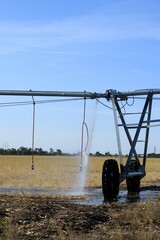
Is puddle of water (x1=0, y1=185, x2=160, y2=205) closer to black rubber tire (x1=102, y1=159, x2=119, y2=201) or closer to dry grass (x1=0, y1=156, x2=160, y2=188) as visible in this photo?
black rubber tire (x1=102, y1=159, x2=119, y2=201)

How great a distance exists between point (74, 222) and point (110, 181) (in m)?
6.23

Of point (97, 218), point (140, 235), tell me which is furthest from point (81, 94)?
point (140, 235)

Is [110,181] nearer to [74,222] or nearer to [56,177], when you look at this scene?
[74,222]

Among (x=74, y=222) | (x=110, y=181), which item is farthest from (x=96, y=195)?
(x=74, y=222)

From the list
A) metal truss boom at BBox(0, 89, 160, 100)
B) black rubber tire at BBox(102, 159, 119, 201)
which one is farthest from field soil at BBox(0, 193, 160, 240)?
metal truss boom at BBox(0, 89, 160, 100)

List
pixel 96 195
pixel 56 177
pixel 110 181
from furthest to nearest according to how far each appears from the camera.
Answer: pixel 56 177 → pixel 96 195 → pixel 110 181

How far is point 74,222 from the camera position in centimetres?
1028

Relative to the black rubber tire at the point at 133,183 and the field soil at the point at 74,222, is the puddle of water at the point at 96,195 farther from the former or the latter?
the field soil at the point at 74,222

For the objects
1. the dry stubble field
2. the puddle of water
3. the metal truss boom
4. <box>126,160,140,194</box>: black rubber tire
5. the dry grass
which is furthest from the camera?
the dry grass

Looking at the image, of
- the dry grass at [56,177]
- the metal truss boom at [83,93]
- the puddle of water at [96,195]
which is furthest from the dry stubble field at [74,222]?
the dry grass at [56,177]

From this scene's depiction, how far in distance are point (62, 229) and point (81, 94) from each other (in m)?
8.27

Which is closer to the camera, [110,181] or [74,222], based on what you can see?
[74,222]

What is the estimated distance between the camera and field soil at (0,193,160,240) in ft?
29.5

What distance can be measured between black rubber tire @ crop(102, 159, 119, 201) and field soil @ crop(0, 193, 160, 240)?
4.13 metres
